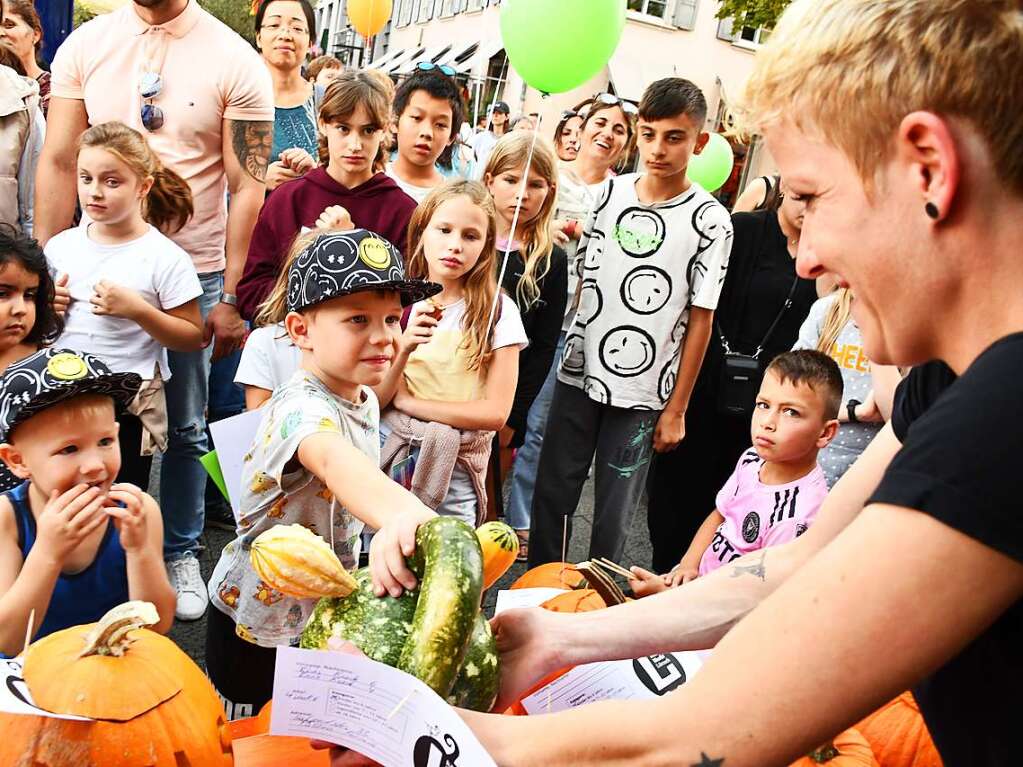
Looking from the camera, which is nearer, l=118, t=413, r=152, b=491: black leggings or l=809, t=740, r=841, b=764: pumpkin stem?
l=809, t=740, r=841, b=764: pumpkin stem

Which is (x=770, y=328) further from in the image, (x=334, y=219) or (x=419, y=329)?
(x=334, y=219)

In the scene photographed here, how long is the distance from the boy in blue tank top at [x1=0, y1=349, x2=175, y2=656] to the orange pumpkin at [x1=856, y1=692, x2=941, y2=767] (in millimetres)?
1940

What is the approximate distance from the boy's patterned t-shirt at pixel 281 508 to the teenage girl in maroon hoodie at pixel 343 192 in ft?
4.69

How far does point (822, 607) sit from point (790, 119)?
62cm

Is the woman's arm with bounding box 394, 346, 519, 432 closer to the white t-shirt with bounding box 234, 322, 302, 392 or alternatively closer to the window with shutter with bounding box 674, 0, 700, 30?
the white t-shirt with bounding box 234, 322, 302, 392

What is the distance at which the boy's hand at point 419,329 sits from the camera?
10.3 feet

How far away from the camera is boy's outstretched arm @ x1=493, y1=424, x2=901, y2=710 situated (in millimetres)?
1555

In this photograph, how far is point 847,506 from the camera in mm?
1633

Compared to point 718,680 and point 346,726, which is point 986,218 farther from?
point 346,726

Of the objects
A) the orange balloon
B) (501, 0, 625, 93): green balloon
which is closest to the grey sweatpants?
(501, 0, 625, 93): green balloon

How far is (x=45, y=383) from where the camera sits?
2.06m

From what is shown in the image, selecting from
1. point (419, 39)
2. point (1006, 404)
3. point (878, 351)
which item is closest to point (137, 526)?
point (878, 351)

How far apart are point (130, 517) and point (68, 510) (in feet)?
0.45

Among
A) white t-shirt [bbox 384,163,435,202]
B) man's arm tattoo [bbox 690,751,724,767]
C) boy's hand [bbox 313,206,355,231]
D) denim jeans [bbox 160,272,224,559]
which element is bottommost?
denim jeans [bbox 160,272,224,559]
